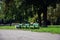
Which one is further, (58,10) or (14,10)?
(58,10)

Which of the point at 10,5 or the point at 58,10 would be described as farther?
the point at 58,10

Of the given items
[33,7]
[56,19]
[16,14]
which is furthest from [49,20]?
[33,7]

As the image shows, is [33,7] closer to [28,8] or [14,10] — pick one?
[28,8]

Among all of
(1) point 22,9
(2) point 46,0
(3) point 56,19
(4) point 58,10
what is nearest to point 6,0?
(1) point 22,9

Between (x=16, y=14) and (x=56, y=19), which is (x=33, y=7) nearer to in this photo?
(x=16, y=14)

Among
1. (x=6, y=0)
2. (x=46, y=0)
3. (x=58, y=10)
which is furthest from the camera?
(x=58, y=10)

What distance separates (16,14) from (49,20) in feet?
47.2

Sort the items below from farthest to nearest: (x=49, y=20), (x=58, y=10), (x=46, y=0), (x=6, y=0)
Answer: (x=49, y=20)
(x=58, y=10)
(x=6, y=0)
(x=46, y=0)

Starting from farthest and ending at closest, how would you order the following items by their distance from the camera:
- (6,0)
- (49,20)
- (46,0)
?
1. (49,20)
2. (6,0)
3. (46,0)

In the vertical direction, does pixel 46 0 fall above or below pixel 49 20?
above

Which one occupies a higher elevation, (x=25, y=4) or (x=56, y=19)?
(x=25, y=4)

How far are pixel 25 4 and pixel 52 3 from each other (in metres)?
5.38

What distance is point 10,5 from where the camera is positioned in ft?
167

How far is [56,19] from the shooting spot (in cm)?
6450
